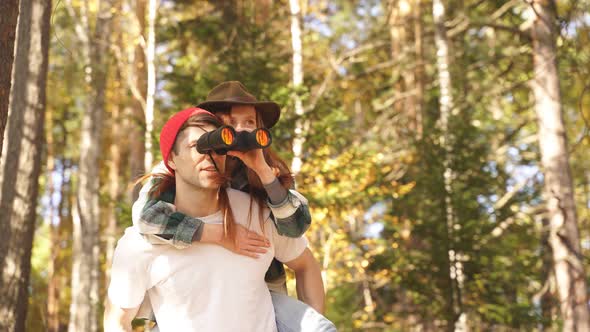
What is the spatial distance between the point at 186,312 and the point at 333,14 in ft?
61.7

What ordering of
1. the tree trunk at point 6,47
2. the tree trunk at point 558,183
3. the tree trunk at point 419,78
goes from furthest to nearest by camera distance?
the tree trunk at point 419,78 → the tree trunk at point 558,183 → the tree trunk at point 6,47

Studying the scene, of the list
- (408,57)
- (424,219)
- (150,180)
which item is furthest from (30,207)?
(408,57)

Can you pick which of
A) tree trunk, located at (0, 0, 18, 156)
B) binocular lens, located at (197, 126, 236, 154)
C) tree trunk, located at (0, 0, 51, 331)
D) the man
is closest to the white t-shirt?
the man

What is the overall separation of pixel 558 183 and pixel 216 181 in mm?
8329

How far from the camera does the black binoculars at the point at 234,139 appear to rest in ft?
8.35

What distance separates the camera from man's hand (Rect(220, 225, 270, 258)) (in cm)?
273

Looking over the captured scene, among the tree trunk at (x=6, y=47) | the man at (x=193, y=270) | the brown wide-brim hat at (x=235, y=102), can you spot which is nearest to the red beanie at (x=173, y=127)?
the man at (x=193, y=270)

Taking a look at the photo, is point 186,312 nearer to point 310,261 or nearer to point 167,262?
point 167,262

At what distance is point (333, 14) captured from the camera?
20891 millimetres

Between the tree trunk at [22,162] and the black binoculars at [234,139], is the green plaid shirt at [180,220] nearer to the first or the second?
the black binoculars at [234,139]

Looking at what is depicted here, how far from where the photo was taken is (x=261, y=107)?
301 cm

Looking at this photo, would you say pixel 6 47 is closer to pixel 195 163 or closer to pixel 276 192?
pixel 195 163

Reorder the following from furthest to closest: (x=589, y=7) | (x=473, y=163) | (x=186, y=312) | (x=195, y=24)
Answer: (x=195, y=24), (x=473, y=163), (x=589, y=7), (x=186, y=312)

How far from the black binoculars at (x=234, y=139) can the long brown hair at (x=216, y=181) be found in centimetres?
20
